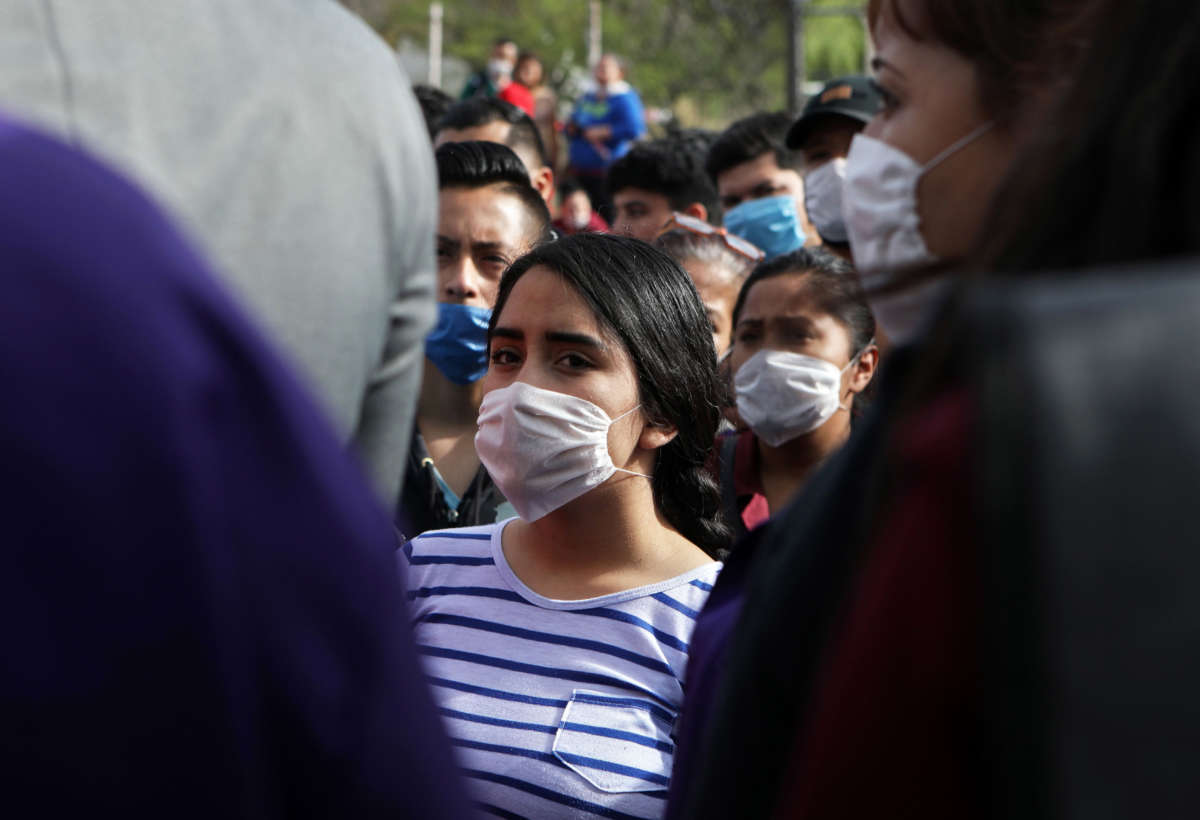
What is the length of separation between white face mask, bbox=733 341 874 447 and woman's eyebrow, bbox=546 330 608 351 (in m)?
1.31

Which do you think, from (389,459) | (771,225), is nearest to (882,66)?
(389,459)

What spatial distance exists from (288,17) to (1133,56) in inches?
25.5

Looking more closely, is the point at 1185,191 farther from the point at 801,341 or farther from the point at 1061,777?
the point at 801,341

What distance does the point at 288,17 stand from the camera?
102 centimetres

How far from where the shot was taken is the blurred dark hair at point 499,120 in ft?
20.2

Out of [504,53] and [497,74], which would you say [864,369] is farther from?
[504,53]

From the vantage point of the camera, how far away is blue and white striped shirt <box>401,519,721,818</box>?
247cm

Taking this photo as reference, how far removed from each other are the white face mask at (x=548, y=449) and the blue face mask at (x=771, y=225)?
370 cm

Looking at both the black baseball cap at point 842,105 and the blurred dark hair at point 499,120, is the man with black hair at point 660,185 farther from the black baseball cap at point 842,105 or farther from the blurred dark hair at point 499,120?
the black baseball cap at point 842,105

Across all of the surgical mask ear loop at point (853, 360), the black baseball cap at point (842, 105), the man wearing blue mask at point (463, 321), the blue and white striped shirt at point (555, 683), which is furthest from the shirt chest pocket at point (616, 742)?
the black baseball cap at point (842, 105)

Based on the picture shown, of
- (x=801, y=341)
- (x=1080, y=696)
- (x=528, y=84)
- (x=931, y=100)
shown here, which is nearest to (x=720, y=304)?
(x=801, y=341)

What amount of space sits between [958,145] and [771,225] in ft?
16.7

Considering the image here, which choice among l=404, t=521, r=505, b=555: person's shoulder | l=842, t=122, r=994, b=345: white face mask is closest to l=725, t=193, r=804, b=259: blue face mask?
l=404, t=521, r=505, b=555: person's shoulder

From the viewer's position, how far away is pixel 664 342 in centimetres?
316
